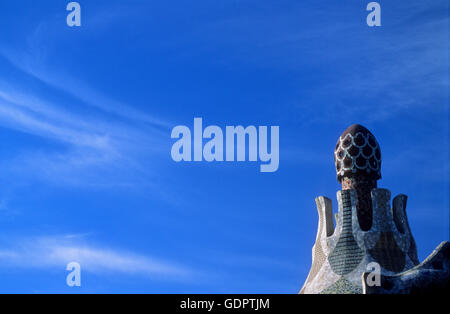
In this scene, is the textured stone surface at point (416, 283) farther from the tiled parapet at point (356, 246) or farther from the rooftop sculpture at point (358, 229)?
the tiled parapet at point (356, 246)

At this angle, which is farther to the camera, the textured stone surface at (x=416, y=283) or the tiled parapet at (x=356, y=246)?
the tiled parapet at (x=356, y=246)

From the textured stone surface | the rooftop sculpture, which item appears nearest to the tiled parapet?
the rooftop sculpture

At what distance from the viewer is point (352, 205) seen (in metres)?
35.5

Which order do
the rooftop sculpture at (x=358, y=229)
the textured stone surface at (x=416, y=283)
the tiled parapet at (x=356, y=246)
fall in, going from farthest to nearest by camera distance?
the rooftop sculpture at (x=358, y=229)
the tiled parapet at (x=356, y=246)
the textured stone surface at (x=416, y=283)

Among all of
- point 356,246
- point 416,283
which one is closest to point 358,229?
point 356,246

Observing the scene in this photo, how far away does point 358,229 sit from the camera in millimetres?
34719

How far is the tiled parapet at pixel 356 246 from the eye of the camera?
33.6m

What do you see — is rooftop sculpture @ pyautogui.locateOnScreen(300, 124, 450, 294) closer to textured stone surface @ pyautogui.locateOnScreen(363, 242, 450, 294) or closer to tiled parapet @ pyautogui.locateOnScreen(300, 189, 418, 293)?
tiled parapet @ pyautogui.locateOnScreen(300, 189, 418, 293)

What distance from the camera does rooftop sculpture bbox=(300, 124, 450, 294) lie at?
111 feet

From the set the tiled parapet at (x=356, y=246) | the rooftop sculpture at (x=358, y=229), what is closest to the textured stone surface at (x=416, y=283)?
the rooftop sculpture at (x=358, y=229)
